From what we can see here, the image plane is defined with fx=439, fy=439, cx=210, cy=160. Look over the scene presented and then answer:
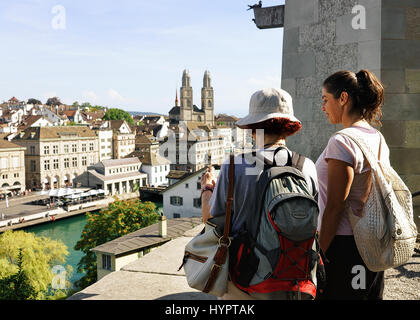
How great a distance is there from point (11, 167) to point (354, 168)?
2143 inches

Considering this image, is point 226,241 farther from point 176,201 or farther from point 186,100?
point 186,100

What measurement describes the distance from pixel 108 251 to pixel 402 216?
53.0ft

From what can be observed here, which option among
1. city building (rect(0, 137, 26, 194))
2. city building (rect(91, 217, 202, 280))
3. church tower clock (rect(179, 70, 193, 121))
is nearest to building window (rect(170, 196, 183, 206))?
city building (rect(91, 217, 202, 280))

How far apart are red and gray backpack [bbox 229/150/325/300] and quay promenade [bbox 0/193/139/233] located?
39206mm

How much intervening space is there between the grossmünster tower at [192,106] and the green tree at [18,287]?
4012 inches

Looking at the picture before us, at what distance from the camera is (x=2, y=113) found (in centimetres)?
9644

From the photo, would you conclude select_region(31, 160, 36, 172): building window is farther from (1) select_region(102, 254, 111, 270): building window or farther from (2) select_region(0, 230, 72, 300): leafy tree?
(1) select_region(102, 254, 111, 270): building window

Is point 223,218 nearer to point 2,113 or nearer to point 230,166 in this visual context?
point 230,166

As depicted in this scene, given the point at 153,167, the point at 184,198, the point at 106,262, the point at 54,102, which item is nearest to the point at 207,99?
the point at 54,102

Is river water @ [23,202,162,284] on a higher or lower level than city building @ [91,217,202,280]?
lower

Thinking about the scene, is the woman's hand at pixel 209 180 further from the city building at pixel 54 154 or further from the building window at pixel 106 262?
the city building at pixel 54 154

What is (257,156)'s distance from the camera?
61.2 inches

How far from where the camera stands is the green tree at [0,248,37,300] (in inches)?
690
